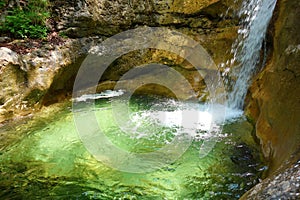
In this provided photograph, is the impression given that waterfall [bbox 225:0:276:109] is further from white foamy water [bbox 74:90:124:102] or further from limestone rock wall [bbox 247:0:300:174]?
white foamy water [bbox 74:90:124:102]

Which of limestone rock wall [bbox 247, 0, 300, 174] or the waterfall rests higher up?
the waterfall

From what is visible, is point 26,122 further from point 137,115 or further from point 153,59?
point 153,59

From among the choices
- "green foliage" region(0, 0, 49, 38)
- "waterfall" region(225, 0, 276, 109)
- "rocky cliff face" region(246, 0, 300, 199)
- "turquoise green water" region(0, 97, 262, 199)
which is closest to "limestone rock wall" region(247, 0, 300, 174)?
"rocky cliff face" region(246, 0, 300, 199)

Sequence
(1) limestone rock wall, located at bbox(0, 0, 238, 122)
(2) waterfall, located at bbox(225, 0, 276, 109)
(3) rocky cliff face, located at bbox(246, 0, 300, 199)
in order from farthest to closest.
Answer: (1) limestone rock wall, located at bbox(0, 0, 238, 122) → (2) waterfall, located at bbox(225, 0, 276, 109) → (3) rocky cliff face, located at bbox(246, 0, 300, 199)

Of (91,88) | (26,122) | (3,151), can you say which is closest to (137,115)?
(91,88)

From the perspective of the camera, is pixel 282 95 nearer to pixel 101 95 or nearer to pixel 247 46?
pixel 247 46

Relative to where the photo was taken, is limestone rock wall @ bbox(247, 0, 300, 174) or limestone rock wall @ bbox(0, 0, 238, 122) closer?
limestone rock wall @ bbox(247, 0, 300, 174)

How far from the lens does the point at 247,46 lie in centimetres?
551

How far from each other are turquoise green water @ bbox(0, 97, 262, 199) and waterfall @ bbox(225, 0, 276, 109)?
1043 mm

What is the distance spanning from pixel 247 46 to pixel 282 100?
2.52 metres

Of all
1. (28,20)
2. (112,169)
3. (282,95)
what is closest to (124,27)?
(28,20)

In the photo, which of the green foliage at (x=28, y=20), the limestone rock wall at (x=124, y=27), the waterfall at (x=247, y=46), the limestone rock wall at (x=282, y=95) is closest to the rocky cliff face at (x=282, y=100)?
the limestone rock wall at (x=282, y=95)

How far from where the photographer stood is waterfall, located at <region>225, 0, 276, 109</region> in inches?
205

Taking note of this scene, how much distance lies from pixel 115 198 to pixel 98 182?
38 cm
